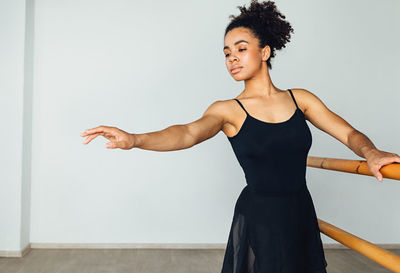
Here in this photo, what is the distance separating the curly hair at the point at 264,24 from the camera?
1577 mm

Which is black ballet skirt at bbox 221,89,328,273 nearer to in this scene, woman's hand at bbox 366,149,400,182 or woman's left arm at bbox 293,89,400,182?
woman's left arm at bbox 293,89,400,182

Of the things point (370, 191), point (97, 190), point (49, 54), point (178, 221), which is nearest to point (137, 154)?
point (97, 190)

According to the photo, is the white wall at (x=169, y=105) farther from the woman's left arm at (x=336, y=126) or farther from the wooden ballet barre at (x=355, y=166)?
the woman's left arm at (x=336, y=126)

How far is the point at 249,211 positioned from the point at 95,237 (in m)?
2.79

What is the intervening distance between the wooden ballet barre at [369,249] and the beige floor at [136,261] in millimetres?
1942

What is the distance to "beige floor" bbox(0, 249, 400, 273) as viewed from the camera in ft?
10.6

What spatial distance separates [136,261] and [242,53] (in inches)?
98.3

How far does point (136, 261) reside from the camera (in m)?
3.45

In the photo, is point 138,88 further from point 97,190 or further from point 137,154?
point 97,190

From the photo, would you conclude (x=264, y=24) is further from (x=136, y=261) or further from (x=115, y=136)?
(x=136, y=261)

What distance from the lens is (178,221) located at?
388 cm

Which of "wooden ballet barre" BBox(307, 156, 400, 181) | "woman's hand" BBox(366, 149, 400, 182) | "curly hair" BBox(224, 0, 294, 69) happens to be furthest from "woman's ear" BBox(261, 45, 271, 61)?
"woman's hand" BBox(366, 149, 400, 182)

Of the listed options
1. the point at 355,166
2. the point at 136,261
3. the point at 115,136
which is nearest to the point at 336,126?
the point at 355,166

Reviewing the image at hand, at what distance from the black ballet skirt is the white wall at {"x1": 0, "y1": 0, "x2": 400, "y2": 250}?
2.48m
